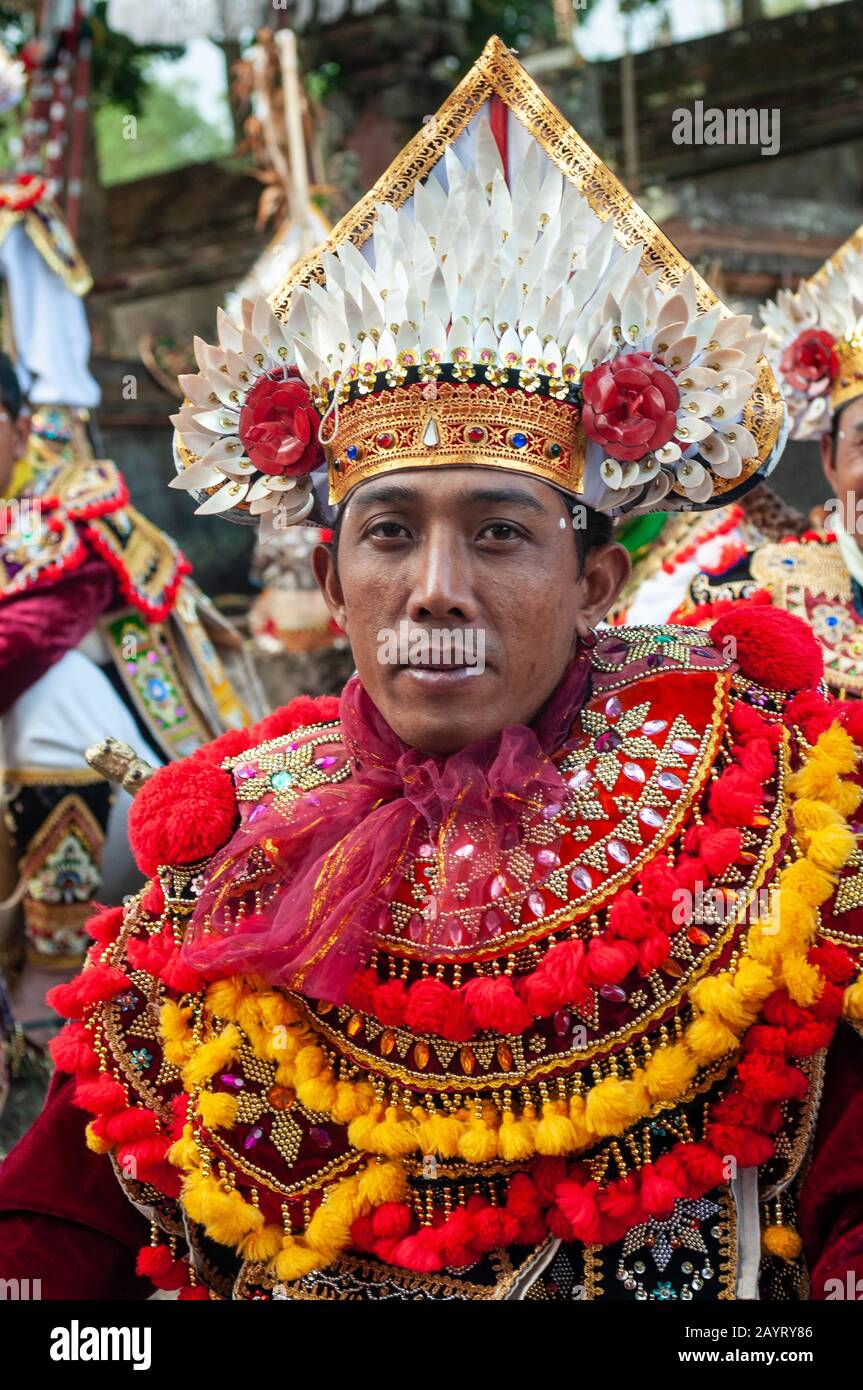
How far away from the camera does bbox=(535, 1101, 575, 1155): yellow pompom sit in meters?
1.71

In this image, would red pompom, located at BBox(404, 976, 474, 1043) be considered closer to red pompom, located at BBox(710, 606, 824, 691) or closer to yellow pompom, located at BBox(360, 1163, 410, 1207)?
yellow pompom, located at BBox(360, 1163, 410, 1207)

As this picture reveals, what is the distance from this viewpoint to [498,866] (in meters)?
1.81

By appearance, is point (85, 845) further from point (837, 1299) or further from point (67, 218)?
point (67, 218)


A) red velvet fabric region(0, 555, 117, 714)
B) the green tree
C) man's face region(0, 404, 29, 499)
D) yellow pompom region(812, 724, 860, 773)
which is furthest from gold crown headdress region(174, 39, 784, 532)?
the green tree

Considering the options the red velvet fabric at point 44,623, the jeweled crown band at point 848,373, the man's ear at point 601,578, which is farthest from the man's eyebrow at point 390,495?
the red velvet fabric at point 44,623

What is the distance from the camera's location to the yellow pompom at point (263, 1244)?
183cm

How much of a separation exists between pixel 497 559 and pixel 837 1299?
89cm

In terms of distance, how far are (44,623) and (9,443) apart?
1.96ft

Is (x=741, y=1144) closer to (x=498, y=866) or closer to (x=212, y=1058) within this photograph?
(x=498, y=866)

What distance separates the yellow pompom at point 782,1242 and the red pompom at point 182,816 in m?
0.81

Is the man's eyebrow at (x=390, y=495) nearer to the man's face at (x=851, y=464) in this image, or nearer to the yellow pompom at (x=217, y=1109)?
the yellow pompom at (x=217, y=1109)

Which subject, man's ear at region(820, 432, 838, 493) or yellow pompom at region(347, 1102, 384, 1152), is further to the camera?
man's ear at region(820, 432, 838, 493)

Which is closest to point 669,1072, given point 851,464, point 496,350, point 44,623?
point 496,350

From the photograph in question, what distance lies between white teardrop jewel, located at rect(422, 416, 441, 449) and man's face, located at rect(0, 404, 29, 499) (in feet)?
9.92
